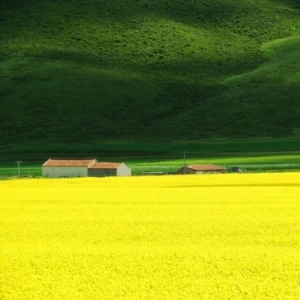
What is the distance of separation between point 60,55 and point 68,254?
12495 centimetres

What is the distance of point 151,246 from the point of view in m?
20.7

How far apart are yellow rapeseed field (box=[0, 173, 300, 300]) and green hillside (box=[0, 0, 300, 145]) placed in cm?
7377

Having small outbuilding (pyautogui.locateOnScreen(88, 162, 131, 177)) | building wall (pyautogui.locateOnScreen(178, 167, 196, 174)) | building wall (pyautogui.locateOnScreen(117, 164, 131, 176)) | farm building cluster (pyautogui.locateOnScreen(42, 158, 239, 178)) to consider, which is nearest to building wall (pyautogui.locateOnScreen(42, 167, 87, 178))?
farm building cluster (pyautogui.locateOnScreen(42, 158, 239, 178))

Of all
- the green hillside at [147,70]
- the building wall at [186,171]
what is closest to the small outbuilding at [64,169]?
the building wall at [186,171]

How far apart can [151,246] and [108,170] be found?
3946cm

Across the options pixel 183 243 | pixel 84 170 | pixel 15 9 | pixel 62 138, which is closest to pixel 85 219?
pixel 183 243

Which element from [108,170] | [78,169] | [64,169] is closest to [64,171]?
[64,169]

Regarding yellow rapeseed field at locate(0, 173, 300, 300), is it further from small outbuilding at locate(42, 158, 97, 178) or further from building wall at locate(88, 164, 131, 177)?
small outbuilding at locate(42, 158, 97, 178)

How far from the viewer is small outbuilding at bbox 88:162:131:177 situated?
5850 centimetres

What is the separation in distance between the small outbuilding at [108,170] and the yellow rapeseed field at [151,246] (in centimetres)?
2291

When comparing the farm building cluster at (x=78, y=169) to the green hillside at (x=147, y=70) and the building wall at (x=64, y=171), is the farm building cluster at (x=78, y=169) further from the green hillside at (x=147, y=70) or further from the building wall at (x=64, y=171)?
the green hillside at (x=147, y=70)

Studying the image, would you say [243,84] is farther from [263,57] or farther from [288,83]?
Answer: [263,57]

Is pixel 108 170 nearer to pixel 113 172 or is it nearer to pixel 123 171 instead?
pixel 113 172

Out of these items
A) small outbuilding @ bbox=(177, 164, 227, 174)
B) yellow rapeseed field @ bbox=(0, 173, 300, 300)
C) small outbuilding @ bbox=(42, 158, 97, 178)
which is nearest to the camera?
yellow rapeseed field @ bbox=(0, 173, 300, 300)
